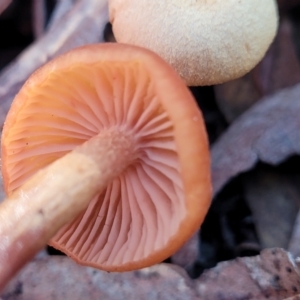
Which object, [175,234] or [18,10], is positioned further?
[18,10]

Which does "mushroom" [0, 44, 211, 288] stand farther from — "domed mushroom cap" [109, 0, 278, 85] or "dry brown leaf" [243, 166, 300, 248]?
"dry brown leaf" [243, 166, 300, 248]

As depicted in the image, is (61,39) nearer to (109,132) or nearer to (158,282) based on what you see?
(109,132)

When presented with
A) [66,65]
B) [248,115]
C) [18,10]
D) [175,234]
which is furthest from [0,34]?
[175,234]

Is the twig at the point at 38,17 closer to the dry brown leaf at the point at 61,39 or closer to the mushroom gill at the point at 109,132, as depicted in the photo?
the dry brown leaf at the point at 61,39

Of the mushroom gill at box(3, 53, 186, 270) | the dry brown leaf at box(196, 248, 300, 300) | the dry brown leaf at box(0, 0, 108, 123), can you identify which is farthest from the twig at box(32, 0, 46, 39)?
the dry brown leaf at box(196, 248, 300, 300)

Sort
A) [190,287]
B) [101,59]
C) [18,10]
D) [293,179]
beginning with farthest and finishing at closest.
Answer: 1. [18,10]
2. [293,179]
3. [190,287]
4. [101,59]

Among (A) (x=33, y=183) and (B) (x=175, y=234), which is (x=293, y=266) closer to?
(B) (x=175, y=234)
